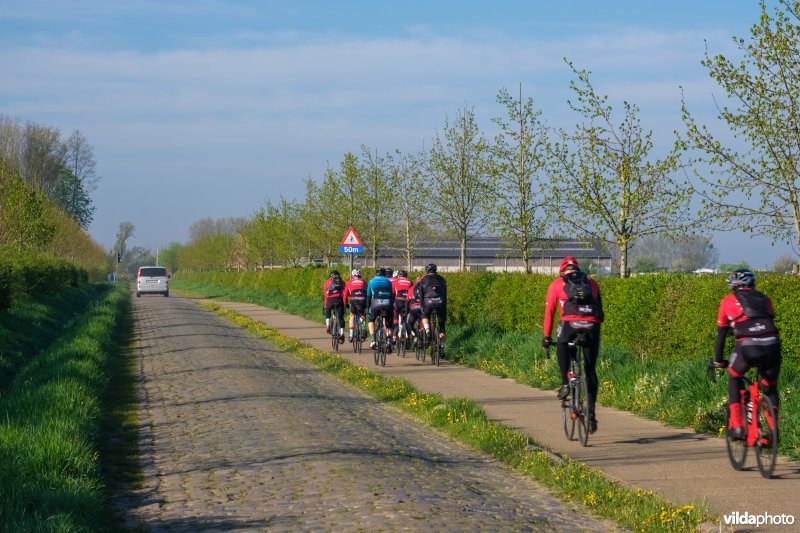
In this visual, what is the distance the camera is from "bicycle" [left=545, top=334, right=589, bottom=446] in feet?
33.2

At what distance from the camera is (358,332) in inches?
888

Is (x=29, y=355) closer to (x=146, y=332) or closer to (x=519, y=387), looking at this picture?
(x=146, y=332)

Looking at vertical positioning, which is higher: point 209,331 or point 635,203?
point 635,203

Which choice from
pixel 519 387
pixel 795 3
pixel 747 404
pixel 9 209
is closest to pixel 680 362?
pixel 519 387

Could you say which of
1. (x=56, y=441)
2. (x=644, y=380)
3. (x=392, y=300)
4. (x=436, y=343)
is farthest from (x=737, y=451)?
(x=392, y=300)

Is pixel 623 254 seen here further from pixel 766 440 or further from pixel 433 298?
pixel 766 440

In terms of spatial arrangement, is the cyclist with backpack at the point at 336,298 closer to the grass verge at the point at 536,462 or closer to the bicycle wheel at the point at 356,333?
the bicycle wheel at the point at 356,333

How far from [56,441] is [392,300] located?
41.1ft

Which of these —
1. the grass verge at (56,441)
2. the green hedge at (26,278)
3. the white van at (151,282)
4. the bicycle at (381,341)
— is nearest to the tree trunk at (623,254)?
the bicycle at (381,341)

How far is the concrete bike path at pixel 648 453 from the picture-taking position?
7.53 metres

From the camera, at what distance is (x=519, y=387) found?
15297mm

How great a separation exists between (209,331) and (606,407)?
1780 cm

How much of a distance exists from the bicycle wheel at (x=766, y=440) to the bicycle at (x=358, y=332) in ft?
47.7

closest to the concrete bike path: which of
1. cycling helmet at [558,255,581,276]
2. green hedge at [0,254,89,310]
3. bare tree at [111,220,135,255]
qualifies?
cycling helmet at [558,255,581,276]
